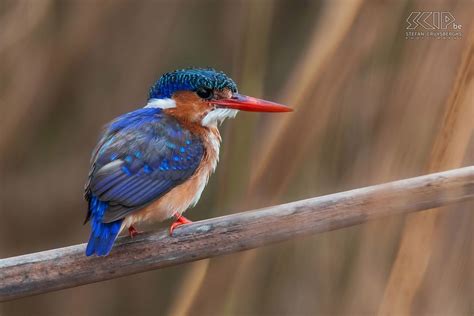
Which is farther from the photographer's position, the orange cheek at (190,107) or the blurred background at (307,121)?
the orange cheek at (190,107)

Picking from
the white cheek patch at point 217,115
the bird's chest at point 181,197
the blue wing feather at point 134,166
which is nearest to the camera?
the blue wing feather at point 134,166

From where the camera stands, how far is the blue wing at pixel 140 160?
2.34m

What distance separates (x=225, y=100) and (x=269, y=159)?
1.21 ft

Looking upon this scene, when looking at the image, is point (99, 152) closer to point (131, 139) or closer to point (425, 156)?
Answer: point (131, 139)

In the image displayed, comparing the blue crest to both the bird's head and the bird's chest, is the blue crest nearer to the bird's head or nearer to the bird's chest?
the bird's head

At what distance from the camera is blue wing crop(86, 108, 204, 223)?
2342 millimetres

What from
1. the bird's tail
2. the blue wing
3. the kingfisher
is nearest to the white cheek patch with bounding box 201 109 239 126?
the kingfisher

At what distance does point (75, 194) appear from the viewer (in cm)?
343

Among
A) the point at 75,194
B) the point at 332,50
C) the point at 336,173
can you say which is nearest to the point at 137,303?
the point at 75,194

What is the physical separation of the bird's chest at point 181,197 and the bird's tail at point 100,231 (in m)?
0.12
